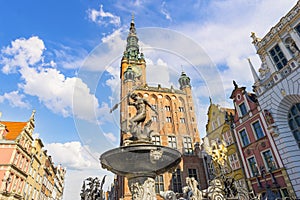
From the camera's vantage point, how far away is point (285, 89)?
16.5 m

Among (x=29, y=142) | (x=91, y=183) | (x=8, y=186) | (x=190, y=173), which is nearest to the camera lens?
(x=91, y=183)

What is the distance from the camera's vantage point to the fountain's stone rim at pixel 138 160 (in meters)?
6.28

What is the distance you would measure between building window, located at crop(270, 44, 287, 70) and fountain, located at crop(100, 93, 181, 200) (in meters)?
16.0

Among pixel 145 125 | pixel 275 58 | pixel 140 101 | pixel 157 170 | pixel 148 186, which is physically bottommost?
pixel 148 186

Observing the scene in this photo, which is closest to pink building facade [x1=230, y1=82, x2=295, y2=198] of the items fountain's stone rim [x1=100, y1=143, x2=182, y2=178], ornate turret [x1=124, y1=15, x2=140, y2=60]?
fountain's stone rim [x1=100, y1=143, x2=182, y2=178]

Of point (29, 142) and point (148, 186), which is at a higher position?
point (29, 142)

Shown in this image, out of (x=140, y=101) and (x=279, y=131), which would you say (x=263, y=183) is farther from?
(x=140, y=101)

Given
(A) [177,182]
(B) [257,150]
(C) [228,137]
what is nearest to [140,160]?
(B) [257,150]

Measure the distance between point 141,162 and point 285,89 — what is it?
15752 millimetres

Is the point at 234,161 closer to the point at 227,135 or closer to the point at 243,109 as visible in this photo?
the point at 227,135

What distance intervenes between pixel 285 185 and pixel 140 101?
15009mm

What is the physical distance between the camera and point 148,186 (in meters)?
6.31

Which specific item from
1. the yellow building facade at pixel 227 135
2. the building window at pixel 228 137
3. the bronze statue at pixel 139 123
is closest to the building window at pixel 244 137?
the yellow building facade at pixel 227 135

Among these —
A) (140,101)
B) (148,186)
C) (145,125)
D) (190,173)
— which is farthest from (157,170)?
(190,173)
